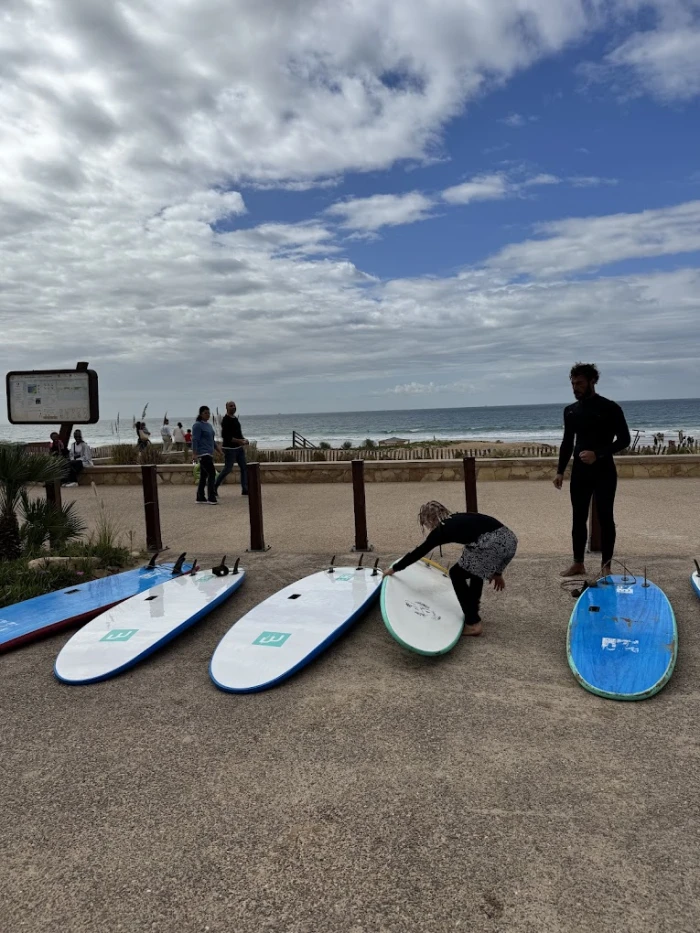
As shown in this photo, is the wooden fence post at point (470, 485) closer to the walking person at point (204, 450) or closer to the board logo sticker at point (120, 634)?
the board logo sticker at point (120, 634)

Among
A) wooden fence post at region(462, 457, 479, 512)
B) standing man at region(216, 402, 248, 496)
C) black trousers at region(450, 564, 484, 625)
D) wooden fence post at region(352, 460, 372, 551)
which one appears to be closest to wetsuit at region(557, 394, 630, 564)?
black trousers at region(450, 564, 484, 625)

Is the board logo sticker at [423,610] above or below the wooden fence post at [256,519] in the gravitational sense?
below

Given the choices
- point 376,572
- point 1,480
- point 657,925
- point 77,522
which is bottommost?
point 657,925

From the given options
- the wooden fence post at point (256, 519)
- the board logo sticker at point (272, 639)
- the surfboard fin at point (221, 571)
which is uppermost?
the wooden fence post at point (256, 519)

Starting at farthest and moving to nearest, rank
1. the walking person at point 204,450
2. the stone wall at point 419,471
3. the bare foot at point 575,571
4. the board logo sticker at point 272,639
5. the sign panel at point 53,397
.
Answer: the stone wall at point 419,471
the walking person at point 204,450
the sign panel at point 53,397
the bare foot at point 575,571
the board logo sticker at point 272,639

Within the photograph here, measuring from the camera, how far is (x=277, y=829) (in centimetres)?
270

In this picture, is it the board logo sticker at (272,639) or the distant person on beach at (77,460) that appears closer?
the board logo sticker at (272,639)

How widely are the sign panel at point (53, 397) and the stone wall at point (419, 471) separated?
4.42 m

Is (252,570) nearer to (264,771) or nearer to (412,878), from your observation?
(264,771)

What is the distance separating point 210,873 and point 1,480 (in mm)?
5219

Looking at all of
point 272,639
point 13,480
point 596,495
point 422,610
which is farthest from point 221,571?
point 596,495

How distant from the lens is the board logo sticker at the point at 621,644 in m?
4.15

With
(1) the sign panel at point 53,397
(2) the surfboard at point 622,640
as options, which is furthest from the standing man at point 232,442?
(2) the surfboard at point 622,640

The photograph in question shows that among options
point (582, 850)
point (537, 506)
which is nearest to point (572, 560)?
point (537, 506)
